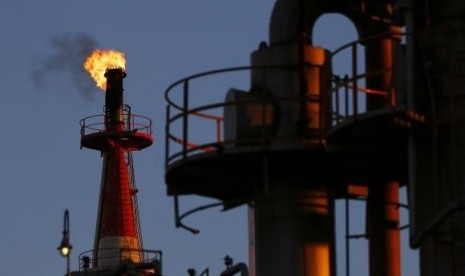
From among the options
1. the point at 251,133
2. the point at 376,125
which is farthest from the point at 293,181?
the point at 376,125

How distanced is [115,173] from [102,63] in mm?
5988

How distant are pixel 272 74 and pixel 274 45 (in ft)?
1.66

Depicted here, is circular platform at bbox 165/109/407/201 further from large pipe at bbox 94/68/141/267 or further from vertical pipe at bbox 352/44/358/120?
large pipe at bbox 94/68/141/267

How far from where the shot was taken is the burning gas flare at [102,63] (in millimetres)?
86562

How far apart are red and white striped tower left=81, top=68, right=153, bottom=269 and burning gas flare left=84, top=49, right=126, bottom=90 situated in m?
1.31

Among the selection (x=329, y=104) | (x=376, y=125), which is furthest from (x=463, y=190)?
(x=329, y=104)

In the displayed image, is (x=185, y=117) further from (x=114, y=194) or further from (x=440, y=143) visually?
(x=114, y=194)

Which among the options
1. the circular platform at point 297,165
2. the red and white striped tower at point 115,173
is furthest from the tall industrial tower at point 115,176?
the circular platform at point 297,165

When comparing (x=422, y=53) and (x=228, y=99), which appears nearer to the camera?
(x=422, y=53)

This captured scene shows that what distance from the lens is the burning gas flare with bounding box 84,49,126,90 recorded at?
86.6m

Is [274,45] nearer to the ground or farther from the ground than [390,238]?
farther from the ground

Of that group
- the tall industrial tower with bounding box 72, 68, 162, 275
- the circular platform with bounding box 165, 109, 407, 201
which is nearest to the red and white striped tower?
the tall industrial tower with bounding box 72, 68, 162, 275

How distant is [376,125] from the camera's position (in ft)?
93.5

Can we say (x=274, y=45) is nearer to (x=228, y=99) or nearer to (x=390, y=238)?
(x=228, y=99)
